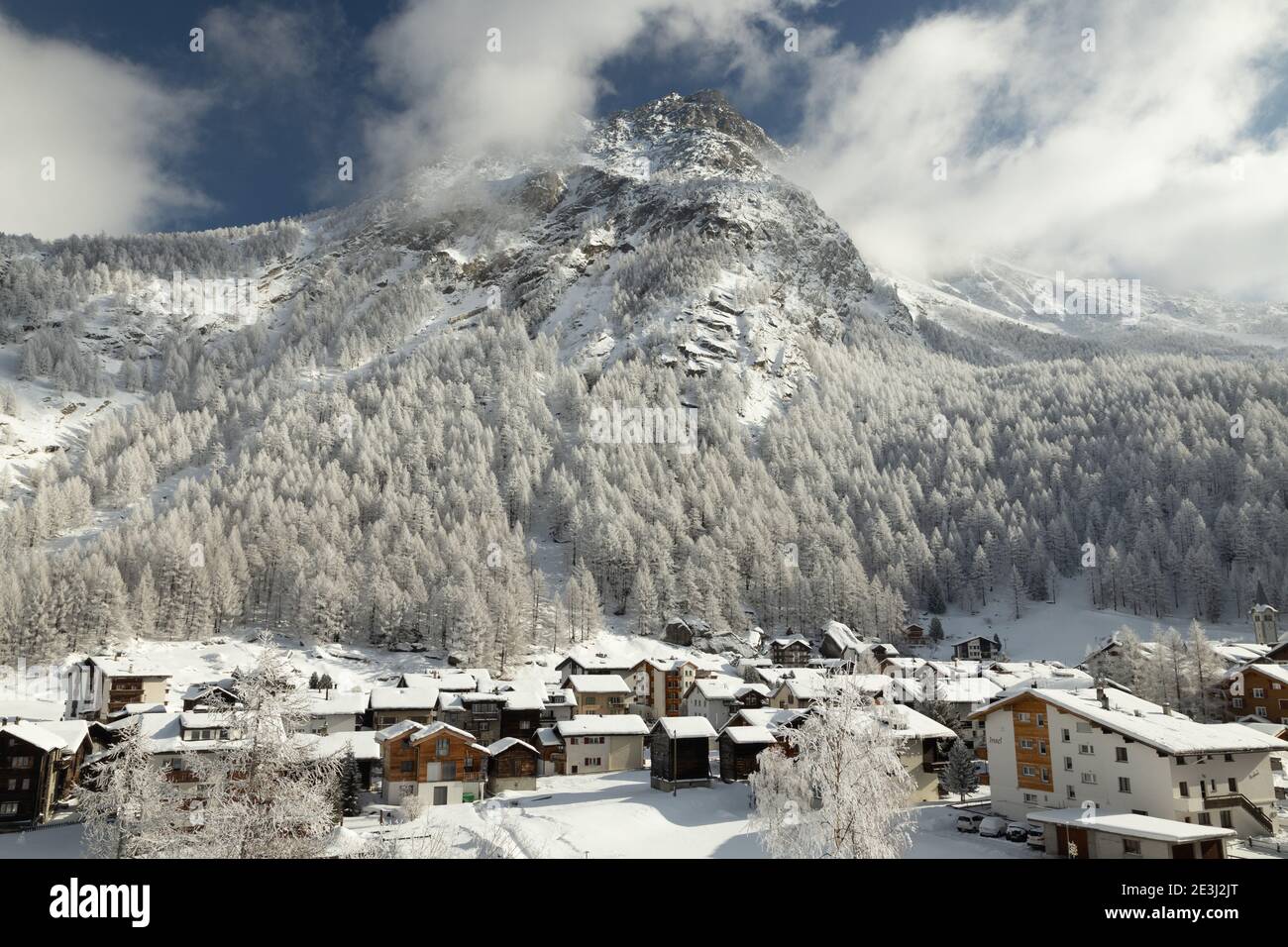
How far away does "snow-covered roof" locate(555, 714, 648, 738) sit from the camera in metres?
72.8

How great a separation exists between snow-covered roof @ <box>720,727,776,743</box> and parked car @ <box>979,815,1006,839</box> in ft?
63.1

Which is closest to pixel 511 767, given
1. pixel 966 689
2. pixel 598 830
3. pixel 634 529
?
pixel 598 830

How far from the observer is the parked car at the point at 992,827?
43.9 meters

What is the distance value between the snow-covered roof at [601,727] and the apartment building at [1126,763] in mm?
35113

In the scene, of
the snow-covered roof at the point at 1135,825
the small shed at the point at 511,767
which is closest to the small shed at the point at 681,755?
the small shed at the point at 511,767

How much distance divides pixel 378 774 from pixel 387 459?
12760 centimetres

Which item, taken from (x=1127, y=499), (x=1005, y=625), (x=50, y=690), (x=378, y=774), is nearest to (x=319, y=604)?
(x=50, y=690)

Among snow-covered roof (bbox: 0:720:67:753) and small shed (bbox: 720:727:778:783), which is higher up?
snow-covered roof (bbox: 0:720:67:753)

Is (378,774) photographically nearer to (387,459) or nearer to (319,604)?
(319,604)

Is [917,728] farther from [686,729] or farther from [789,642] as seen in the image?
[789,642]

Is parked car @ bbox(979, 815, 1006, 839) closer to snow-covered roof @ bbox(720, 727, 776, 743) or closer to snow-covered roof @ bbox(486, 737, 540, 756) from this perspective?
snow-covered roof @ bbox(720, 727, 776, 743)

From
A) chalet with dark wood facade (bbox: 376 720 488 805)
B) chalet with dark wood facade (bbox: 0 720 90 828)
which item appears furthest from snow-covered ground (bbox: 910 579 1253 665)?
chalet with dark wood facade (bbox: 0 720 90 828)

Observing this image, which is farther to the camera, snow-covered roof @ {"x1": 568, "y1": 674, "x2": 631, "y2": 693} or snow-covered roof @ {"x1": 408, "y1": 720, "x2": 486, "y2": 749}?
snow-covered roof @ {"x1": 568, "y1": 674, "x2": 631, "y2": 693}

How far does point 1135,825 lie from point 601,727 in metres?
48.0
